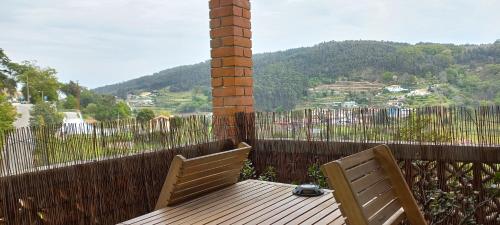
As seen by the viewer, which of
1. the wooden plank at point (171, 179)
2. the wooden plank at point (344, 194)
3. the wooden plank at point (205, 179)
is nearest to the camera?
the wooden plank at point (344, 194)

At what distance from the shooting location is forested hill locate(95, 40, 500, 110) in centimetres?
388

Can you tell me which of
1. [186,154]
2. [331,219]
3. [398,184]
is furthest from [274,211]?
[186,154]

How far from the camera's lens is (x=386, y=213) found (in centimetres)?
204

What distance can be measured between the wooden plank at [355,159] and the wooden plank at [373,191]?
126 millimetres

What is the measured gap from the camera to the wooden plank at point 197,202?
219 cm

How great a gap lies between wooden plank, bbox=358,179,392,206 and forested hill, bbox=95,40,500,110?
2097 millimetres

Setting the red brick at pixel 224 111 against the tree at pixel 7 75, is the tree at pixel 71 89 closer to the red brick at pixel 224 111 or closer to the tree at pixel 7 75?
the tree at pixel 7 75

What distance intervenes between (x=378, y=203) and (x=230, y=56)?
2392 millimetres

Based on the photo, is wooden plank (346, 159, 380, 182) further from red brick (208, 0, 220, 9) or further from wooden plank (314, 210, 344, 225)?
red brick (208, 0, 220, 9)

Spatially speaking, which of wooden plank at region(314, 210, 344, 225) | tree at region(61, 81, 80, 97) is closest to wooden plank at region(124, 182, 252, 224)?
wooden plank at region(314, 210, 344, 225)

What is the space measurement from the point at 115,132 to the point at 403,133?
2.14 meters

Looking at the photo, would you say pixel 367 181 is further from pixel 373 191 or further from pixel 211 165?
pixel 211 165

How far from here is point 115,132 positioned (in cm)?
304

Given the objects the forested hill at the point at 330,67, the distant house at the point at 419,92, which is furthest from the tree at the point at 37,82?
the distant house at the point at 419,92
